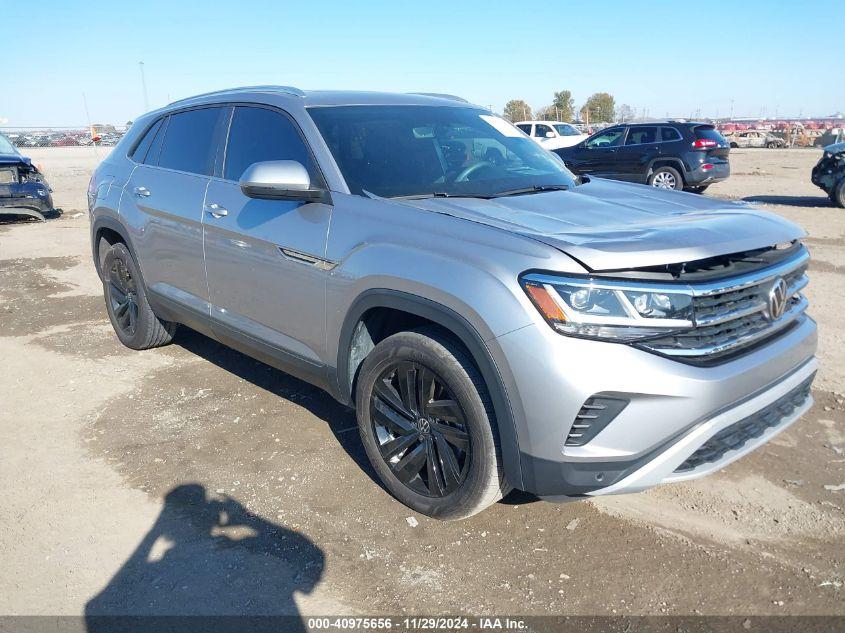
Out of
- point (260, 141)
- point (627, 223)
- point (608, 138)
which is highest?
point (260, 141)

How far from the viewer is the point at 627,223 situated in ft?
9.64

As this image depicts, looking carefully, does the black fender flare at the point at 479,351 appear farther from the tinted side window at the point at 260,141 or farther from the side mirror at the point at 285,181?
the tinted side window at the point at 260,141

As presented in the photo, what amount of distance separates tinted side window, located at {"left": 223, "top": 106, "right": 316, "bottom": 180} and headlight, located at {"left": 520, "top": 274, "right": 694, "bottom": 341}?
5.20 ft

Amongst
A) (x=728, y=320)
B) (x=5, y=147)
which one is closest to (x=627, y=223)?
(x=728, y=320)

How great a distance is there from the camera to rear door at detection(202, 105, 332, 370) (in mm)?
3412

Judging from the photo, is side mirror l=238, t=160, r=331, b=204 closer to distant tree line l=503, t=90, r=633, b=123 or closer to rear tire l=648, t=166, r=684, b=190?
rear tire l=648, t=166, r=684, b=190

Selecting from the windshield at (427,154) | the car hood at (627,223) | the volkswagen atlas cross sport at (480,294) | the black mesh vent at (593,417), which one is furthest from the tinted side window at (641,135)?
the black mesh vent at (593,417)

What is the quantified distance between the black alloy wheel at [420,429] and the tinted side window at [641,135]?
46.5 ft

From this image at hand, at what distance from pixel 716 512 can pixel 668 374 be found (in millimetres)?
1135

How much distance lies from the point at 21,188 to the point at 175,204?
385 inches

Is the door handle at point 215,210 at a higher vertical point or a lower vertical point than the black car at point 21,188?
higher

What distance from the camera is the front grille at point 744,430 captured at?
2.62 metres

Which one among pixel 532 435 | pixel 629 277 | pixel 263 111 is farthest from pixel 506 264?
pixel 263 111

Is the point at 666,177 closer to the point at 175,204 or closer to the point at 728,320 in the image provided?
the point at 175,204
